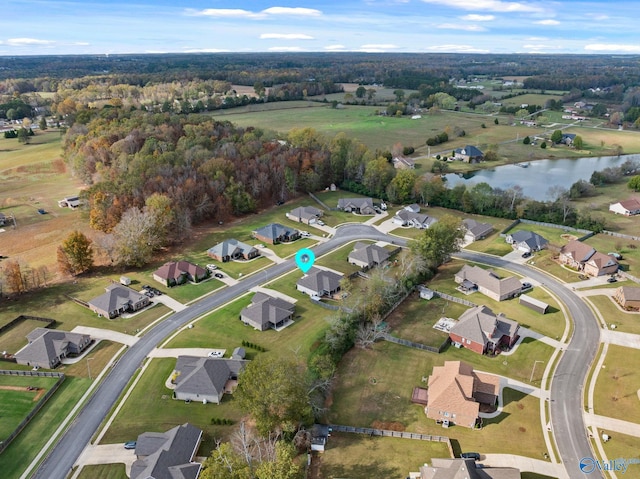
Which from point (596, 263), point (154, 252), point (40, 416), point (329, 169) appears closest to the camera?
point (40, 416)

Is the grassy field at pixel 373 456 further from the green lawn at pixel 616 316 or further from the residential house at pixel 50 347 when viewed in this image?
the green lawn at pixel 616 316

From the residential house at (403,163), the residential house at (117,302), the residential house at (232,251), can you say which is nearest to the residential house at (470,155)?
the residential house at (403,163)

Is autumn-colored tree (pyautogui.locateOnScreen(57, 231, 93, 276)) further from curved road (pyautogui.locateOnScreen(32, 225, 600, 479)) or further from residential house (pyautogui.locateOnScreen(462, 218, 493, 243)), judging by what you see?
residential house (pyautogui.locateOnScreen(462, 218, 493, 243))

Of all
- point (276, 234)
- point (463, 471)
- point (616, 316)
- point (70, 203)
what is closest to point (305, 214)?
point (276, 234)

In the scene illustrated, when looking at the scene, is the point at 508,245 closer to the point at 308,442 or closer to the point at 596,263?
the point at 596,263

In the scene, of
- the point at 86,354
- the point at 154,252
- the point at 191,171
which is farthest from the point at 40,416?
the point at 191,171

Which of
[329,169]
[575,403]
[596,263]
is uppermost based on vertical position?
[329,169]

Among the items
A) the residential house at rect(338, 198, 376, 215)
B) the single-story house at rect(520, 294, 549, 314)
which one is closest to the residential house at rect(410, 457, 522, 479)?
the single-story house at rect(520, 294, 549, 314)
